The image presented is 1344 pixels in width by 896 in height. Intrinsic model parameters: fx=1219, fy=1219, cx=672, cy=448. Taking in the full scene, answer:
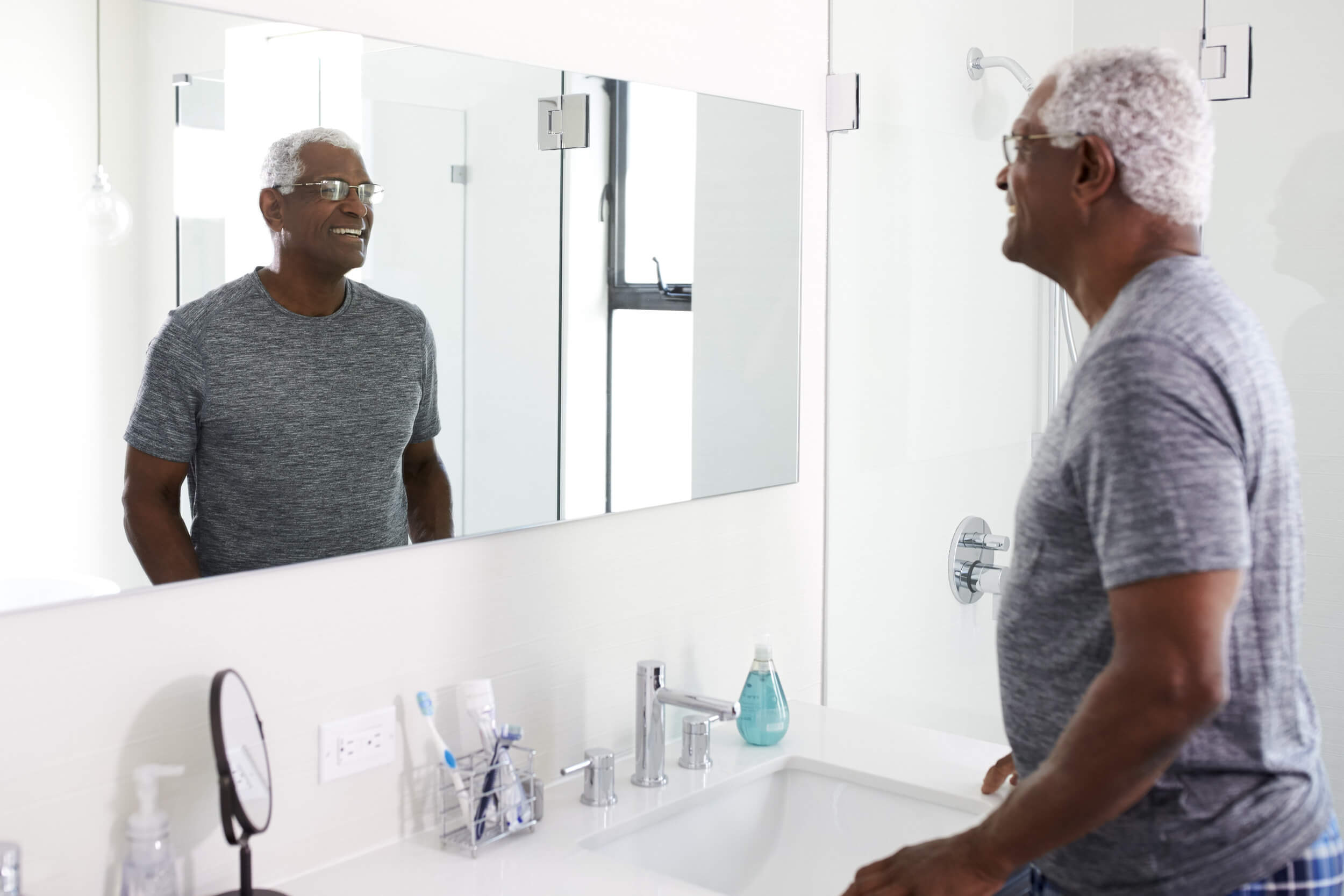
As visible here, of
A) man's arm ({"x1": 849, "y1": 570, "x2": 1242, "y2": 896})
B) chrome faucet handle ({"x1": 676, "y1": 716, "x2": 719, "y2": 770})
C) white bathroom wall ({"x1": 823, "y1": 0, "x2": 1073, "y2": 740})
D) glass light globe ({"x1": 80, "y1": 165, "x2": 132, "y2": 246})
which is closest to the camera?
man's arm ({"x1": 849, "y1": 570, "x2": 1242, "y2": 896})

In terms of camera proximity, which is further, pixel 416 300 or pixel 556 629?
pixel 556 629

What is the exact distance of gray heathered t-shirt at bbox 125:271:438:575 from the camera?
122cm

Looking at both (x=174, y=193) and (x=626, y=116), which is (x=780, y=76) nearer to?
(x=626, y=116)

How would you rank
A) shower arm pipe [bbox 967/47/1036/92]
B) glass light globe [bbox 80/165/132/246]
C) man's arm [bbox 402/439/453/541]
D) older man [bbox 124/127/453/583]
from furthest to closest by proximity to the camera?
shower arm pipe [bbox 967/47/1036/92] → man's arm [bbox 402/439/453/541] → older man [bbox 124/127/453/583] → glass light globe [bbox 80/165/132/246]

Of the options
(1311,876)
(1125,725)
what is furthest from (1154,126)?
(1311,876)

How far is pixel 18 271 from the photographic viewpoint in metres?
1.06

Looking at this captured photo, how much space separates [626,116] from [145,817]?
1.06m

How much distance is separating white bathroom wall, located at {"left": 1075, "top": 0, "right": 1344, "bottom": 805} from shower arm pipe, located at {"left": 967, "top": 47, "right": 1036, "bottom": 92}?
238 mm

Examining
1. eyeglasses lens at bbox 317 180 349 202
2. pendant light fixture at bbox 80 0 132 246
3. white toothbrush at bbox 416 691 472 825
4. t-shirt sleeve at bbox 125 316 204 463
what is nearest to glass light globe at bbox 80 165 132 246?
pendant light fixture at bbox 80 0 132 246

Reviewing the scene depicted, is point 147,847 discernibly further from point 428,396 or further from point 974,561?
point 974,561

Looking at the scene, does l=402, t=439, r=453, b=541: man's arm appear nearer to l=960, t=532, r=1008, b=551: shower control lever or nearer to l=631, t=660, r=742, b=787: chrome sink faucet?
l=631, t=660, r=742, b=787: chrome sink faucet

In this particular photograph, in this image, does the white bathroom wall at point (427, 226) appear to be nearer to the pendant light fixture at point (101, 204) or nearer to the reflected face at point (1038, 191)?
the pendant light fixture at point (101, 204)

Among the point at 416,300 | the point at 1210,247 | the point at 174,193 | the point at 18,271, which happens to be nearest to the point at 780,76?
the point at 1210,247

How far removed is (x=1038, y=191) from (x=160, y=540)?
2.94 feet
